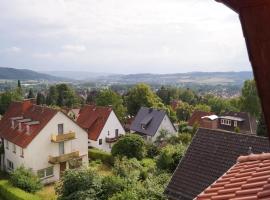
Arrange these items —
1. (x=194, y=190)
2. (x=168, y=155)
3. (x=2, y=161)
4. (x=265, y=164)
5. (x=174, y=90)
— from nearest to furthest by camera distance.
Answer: (x=265, y=164)
(x=194, y=190)
(x=168, y=155)
(x=2, y=161)
(x=174, y=90)

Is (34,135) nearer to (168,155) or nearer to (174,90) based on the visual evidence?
(168,155)

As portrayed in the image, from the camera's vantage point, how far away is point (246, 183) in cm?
466

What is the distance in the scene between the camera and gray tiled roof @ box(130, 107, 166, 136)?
48.3m

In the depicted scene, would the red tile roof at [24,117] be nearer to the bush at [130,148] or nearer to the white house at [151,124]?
the bush at [130,148]

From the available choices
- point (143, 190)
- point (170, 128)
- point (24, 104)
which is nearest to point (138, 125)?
point (170, 128)

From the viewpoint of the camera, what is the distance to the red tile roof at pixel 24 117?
31.1 meters

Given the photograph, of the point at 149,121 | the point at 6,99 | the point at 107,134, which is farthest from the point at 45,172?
the point at 6,99

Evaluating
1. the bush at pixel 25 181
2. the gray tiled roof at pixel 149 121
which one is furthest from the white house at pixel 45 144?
the gray tiled roof at pixel 149 121

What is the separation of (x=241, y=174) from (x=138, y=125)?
46066 millimetres

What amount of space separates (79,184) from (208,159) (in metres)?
8.42

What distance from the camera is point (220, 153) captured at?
50.8ft

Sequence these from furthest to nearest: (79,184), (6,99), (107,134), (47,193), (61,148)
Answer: (6,99), (107,134), (61,148), (47,193), (79,184)

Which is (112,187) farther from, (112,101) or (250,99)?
(250,99)

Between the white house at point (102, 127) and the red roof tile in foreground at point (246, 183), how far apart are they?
1475 inches
